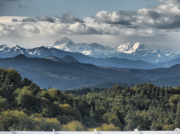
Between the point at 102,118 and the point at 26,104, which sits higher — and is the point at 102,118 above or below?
below

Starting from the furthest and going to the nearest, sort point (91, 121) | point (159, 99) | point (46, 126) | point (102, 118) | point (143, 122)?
point (159, 99)
point (143, 122)
point (102, 118)
point (91, 121)
point (46, 126)

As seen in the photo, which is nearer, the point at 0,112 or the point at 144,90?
the point at 0,112

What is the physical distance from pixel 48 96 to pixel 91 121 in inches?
755

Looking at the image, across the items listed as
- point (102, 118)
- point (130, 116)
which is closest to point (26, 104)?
point (102, 118)

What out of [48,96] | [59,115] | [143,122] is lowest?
[143,122]

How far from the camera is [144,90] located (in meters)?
161

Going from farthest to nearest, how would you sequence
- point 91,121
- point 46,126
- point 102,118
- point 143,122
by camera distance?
point 143,122, point 102,118, point 91,121, point 46,126

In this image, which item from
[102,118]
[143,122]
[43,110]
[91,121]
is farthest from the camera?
[143,122]

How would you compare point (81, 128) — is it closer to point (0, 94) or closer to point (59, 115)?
point (59, 115)

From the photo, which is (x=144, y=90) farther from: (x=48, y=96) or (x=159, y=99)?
(x=48, y=96)

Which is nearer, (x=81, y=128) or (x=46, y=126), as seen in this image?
(x=46, y=126)

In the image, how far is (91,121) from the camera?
62.7 m

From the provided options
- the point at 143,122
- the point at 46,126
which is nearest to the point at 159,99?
the point at 143,122

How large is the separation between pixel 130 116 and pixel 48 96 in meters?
28.1
